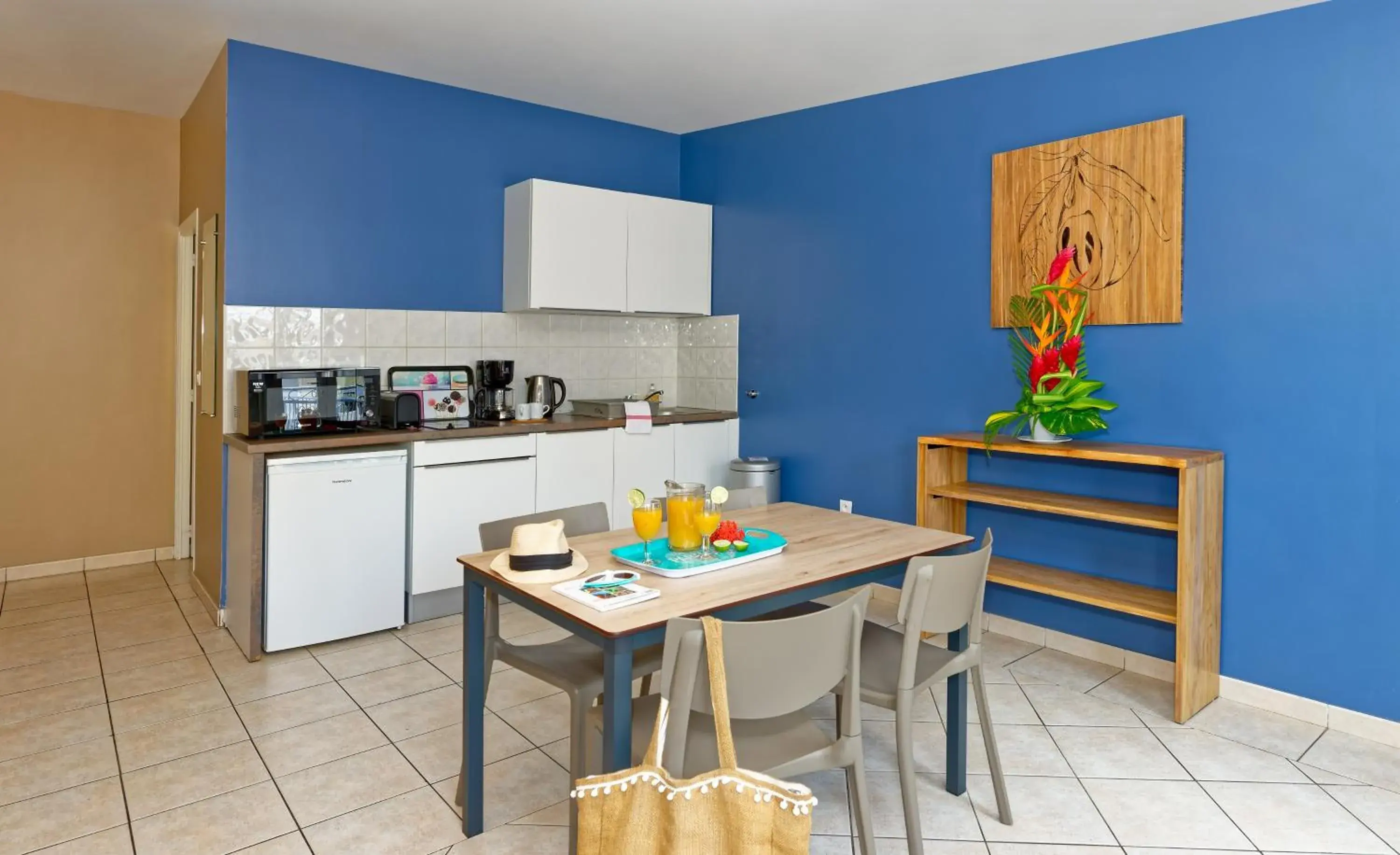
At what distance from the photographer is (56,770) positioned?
2.63 metres

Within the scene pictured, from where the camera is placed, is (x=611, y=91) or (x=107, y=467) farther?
(x=107, y=467)

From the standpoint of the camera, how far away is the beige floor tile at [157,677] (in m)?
3.23

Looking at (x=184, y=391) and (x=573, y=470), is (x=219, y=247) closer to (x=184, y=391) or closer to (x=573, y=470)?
(x=184, y=391)

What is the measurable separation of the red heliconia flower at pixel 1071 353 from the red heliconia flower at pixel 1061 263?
284 millimetres

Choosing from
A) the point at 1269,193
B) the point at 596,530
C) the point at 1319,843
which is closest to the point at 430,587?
the point at 596,530

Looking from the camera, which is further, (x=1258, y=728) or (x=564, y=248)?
(x=564, y=248)

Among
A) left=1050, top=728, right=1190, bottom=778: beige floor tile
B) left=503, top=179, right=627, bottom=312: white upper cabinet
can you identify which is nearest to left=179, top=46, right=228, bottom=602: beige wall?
left=503, top=179, right=627, bottom=312: white upper cabinet

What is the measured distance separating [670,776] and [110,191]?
200 inches

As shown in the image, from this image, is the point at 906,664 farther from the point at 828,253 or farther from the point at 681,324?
the point at 681,324

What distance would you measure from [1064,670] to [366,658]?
2.92 metres

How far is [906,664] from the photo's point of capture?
2066mm

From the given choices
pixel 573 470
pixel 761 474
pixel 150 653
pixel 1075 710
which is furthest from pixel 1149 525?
pixel 150 653

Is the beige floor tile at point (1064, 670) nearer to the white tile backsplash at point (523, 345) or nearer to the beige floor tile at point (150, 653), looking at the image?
the white tile backsplash at point (523, 345)

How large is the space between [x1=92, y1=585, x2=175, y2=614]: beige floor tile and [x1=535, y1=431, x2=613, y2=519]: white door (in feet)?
6.58
